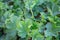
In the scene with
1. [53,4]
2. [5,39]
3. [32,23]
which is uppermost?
[53,4]

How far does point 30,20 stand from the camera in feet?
3.99

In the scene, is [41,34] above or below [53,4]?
below

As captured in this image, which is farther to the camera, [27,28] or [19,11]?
[19,11]

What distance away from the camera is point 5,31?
4.24 ft

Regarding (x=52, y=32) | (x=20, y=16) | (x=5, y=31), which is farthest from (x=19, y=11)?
(x=52, y=32)

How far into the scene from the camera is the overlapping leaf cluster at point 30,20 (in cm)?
117

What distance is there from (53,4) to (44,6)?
10 centimetres

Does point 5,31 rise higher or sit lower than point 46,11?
lower

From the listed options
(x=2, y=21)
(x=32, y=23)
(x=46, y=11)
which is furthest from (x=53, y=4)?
(x=2, y=21)

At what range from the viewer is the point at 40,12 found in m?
1.28

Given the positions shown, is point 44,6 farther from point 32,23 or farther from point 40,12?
point 32,23

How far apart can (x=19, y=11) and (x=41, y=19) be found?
19 cm

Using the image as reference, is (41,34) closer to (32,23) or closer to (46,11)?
(32,23)

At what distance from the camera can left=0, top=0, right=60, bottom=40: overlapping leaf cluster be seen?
1.17 metres
